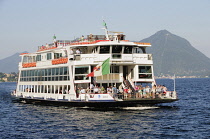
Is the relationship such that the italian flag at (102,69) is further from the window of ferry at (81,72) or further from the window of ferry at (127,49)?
the window of ferry at (127,49)

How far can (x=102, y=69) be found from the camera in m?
34.5

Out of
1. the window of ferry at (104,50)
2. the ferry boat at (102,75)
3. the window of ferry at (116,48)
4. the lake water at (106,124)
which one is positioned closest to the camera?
the lake water at (106,124)

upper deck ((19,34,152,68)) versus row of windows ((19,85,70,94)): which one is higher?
upper deck ((19,34,152,68))

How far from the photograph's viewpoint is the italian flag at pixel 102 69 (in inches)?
1347

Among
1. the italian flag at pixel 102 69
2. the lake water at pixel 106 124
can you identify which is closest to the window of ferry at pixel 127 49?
the italian flag at pixel 102 69

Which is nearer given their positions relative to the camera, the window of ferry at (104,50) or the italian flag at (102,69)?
the italian flag at (102,69)

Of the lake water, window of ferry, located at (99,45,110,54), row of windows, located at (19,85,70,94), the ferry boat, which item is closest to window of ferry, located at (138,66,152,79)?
the ferry boat

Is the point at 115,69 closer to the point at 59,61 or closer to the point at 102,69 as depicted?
the point at 102,69

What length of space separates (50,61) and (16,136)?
18.5 m

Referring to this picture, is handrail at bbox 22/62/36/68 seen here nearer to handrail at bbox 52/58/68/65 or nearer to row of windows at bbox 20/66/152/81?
row of windows at bbox 20/66/152/81

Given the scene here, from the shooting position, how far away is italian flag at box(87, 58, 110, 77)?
34.2m

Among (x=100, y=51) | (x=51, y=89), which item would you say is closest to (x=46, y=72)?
(x=51, y=89)

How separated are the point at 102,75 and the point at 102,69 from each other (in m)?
1.59

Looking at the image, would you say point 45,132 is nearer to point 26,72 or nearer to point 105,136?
point 105,136
